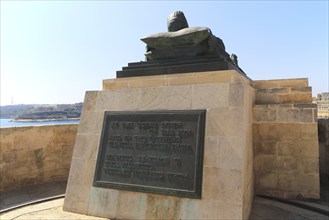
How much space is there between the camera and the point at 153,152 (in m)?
3.53

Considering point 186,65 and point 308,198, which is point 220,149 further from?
point 308,198

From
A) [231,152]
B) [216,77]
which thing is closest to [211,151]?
[231,152]

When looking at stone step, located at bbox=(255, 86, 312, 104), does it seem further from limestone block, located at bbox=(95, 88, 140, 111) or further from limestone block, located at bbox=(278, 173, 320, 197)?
limestone block, located at bbox=(95, 88, 140, 111)

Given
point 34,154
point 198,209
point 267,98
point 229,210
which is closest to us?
point 229,210

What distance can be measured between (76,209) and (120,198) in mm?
723

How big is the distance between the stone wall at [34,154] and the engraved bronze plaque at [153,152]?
2958mm

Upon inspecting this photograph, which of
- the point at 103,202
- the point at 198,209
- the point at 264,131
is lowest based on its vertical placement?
the point at 103,202

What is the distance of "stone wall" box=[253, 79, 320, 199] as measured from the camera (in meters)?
4.15

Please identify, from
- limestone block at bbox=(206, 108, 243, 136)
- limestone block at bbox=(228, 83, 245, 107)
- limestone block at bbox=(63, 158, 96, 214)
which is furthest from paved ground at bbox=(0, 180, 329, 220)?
limestone block at bbox=(228, 83, 245, 107)

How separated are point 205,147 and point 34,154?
4515 millimetres

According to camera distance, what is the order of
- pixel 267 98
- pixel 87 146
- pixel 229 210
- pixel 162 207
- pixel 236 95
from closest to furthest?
pixel 229 210, pixel 162 207, pixel 236 95, pixel 87 146, pixel 267 98

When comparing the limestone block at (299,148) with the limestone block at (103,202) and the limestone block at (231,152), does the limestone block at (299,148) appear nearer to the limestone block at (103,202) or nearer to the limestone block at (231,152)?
the limestone block at (231,152)

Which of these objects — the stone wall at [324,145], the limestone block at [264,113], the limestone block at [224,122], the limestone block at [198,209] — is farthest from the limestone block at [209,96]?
the stone wall at [324,145]

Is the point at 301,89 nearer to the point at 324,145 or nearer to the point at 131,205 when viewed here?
the point at 324,145
